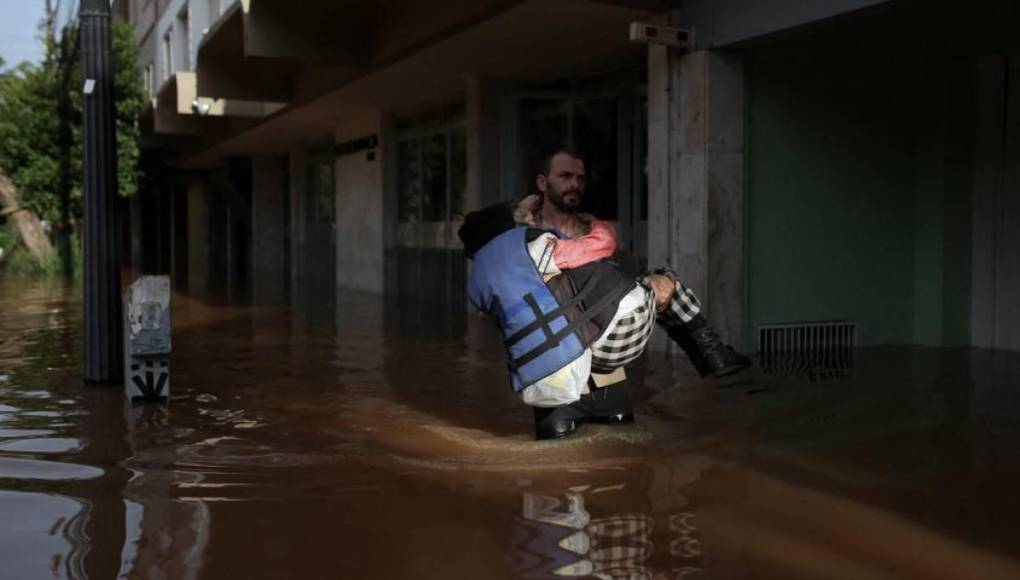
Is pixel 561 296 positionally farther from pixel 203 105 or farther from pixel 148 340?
pixel 203 105

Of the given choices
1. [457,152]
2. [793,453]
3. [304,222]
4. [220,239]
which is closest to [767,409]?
[793,453]

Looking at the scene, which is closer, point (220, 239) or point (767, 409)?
point (767, 409)

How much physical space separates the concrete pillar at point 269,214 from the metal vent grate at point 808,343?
64.2 feet

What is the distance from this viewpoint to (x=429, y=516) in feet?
13.7

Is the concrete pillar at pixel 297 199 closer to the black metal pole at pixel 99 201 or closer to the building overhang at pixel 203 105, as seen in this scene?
the building overhang at pixel 203 105

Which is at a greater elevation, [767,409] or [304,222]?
[304,222]

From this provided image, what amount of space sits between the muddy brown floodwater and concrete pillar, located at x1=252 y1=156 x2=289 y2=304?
19524 mm

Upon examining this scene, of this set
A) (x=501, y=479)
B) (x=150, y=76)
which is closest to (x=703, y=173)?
(x=501, y=479)

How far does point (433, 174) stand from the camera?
1689 cm

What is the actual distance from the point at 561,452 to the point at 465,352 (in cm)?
506

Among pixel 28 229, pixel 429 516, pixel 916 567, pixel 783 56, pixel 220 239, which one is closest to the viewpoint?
pixel 916 567

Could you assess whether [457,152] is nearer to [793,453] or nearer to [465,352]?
[465,352]

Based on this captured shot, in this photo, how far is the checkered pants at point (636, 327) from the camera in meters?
5.09

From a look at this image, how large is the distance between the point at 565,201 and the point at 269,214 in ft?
78.1
